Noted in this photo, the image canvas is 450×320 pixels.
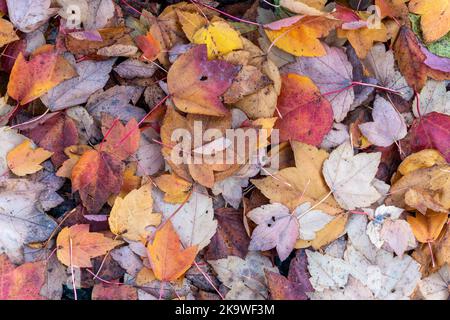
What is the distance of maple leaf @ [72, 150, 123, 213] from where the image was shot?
53.9 inches

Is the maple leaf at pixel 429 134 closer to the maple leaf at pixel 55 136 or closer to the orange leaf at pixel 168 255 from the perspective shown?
the orange leaf at pixel 168 255

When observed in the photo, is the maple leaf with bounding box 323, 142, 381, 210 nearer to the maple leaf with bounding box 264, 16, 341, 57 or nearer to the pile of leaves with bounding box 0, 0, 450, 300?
the pile of leaves with bounding box 0, 0, 450, 300

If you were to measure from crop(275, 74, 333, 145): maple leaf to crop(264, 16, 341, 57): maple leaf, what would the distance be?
10 centimetres

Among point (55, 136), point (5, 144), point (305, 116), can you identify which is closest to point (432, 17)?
point (305, 116)

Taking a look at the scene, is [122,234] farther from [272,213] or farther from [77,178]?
[272,213]

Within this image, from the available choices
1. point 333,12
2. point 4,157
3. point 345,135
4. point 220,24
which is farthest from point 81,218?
point 333,12

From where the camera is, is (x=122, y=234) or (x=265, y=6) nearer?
(x=122, y=234)

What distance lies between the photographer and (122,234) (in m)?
1.39

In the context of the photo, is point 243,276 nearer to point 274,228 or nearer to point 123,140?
point 274,228

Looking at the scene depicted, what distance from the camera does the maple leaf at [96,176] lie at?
1.37m

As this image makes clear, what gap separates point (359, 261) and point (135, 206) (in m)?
0.58

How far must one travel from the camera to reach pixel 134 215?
1387 millimetres

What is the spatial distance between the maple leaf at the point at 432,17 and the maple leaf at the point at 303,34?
0.24m

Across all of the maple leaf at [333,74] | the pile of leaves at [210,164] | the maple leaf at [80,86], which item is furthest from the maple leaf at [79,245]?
the maple leaf at [333,74]
